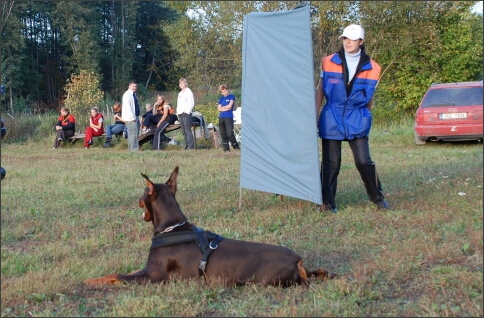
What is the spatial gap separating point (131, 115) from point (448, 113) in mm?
8261

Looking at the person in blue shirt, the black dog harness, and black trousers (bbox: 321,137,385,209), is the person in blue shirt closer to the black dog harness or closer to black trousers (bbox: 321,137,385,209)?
black trousers (bbox: 321,137,385,209)

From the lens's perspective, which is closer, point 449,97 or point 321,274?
point 321,274

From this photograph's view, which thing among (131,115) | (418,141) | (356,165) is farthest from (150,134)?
(356,165)

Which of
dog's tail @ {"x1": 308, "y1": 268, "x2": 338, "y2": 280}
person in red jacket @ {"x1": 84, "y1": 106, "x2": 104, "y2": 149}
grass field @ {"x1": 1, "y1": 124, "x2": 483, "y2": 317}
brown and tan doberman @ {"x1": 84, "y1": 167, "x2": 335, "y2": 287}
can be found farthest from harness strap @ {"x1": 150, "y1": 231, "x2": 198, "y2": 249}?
person in red jacket @ {"x1": 84, "y1": 106, "x2": 104, "y2": 149}

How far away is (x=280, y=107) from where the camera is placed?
22.7 feet

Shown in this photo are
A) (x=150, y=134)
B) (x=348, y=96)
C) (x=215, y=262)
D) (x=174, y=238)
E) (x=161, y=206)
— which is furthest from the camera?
(x=150, y=134)

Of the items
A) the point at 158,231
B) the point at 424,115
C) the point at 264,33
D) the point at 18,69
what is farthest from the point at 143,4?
the point at 158,231

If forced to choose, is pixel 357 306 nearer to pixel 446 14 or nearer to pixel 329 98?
pixel 329 98

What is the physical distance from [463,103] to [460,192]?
308 centimetres

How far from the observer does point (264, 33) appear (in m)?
6.97

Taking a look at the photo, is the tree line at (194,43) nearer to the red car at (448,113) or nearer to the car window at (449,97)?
the car window at (449,97)

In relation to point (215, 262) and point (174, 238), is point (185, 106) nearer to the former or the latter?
point (174, 238)

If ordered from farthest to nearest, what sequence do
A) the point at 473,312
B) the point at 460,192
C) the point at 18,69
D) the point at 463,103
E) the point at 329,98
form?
the point at 18,69
the point at 463,103
the point at 460,192
the point at 329,98
the point at 473,312

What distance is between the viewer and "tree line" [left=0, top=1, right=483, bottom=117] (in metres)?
19.1
